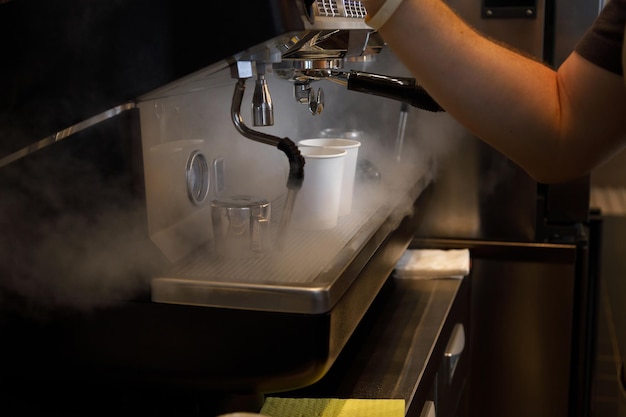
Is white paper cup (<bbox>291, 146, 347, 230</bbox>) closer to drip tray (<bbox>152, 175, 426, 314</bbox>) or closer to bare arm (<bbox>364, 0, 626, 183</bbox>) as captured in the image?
drip tray (<bbox>152, 175, 426, 314</bbox>)

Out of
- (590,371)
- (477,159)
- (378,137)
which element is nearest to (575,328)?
(590,371)

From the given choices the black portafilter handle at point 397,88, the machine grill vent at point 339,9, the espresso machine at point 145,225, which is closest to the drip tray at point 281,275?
the espresso machine at point 145,225

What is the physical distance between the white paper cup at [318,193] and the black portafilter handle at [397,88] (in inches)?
5.4

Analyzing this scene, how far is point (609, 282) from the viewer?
3.07 m

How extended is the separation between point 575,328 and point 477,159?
0.47 meters

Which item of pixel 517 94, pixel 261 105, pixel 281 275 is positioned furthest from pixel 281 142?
pixel 517 94

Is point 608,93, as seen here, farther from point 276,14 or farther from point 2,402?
point 2,402

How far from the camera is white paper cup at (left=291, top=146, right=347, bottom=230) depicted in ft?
4.29

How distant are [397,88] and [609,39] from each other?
12.4 inches

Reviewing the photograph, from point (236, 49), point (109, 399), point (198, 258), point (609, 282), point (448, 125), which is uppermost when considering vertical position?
point (236, 49)

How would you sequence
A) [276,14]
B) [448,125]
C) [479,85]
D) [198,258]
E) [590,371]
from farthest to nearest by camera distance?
[590,371] < [448,125] < [198,258] < [479,85] < [276,14]

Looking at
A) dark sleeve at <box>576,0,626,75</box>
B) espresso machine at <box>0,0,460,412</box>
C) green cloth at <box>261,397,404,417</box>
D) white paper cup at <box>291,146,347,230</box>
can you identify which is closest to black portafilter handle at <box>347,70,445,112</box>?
espresso machine at <box>0,0,460,412</box>

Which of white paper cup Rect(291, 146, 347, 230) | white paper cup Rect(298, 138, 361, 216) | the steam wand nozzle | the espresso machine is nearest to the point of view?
the espresso machine

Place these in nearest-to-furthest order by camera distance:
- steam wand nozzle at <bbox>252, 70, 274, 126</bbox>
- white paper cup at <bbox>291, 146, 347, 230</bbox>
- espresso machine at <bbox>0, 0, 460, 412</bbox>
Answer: espresso machine at <bbox>0, 0, 460, 412</bbox> < steam wand nozzle at <bbox>252, 70, 274, 126</bbox> < white paper cup at <bbox>291, 146, 347, 230</bbox>
